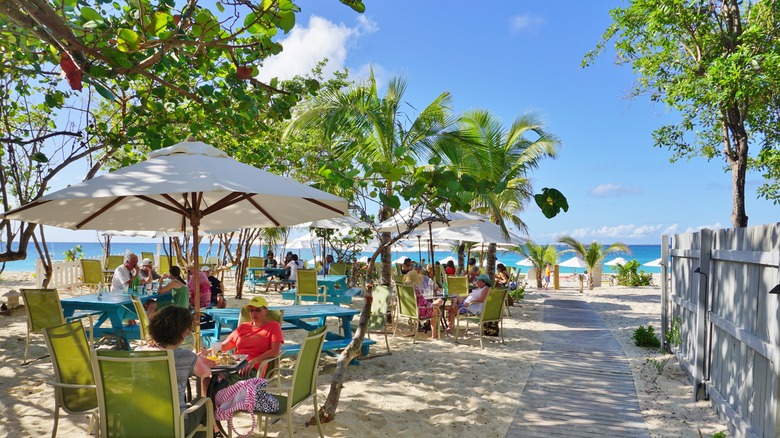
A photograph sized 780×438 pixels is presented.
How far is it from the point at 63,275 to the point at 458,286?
31.6 feet

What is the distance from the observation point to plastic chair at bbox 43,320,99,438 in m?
3.75

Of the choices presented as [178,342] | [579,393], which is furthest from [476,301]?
[178,342]

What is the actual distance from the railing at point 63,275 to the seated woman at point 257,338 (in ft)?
34.6

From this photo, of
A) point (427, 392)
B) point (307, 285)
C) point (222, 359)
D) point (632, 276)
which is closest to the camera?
point (222, 359)

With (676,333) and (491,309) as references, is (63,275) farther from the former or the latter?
(676,333)

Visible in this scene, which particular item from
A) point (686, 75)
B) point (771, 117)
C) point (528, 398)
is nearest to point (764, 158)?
point (771, 117)

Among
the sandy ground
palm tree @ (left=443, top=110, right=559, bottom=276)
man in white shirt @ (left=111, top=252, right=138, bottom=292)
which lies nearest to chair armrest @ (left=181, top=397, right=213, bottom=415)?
the sandy ground

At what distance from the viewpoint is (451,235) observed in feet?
39.0

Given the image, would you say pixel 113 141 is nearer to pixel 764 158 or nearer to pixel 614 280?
pixel 764 158

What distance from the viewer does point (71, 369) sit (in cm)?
387

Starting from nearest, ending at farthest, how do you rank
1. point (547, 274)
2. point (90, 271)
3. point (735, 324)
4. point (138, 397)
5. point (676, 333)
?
point (138, 397), point (735, 324), point (676, 333), point (90, 271), point (547, 274)

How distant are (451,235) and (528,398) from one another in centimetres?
632

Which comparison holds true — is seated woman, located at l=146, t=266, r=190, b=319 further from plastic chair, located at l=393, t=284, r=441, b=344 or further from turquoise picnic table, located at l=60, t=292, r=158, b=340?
plastic chair, located at l=393, t=284, r=441, b=344

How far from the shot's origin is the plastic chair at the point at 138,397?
3.03 meters
